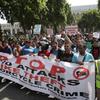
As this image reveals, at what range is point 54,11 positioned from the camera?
66812mm

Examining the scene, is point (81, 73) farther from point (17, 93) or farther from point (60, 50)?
point (17, 93)

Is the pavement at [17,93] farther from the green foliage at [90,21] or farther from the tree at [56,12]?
the green foliage at [90,21]

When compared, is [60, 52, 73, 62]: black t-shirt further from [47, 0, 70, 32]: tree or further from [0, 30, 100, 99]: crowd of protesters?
[47, 0, 70, 32]: tree

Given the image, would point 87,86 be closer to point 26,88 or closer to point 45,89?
point 45,89

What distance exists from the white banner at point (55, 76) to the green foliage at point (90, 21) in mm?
98051

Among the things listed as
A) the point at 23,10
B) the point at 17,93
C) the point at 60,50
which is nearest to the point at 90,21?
the point at 23,10

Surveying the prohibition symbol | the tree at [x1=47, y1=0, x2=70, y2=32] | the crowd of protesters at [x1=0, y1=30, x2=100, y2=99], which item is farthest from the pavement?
→ the tree at [x1=47, y1=0, x2=70, y2=32]

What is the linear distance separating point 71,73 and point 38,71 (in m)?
1.46

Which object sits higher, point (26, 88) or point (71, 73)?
point (71, 73)

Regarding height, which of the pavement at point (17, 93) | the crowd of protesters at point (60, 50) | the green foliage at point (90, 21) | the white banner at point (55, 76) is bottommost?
the green foliage at point (90, 21)

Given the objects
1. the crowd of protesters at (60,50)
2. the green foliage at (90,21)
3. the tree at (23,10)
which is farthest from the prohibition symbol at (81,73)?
the green foliage at (90,21)

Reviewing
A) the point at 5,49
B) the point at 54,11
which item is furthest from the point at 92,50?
the point at 54,11

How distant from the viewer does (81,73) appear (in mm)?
9602

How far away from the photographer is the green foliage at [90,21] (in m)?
111
